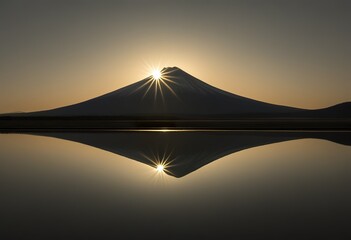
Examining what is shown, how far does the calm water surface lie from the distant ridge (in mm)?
78870

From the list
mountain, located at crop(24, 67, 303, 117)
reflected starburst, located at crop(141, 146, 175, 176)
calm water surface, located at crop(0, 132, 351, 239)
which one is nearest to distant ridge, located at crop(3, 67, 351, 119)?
mountain, located at crop(24, 67, 303, 117)

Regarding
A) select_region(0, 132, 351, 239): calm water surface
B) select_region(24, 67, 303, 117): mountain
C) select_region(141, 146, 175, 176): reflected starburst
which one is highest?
select_region(24, 67, 303, 117): mountain

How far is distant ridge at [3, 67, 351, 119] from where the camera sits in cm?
9331

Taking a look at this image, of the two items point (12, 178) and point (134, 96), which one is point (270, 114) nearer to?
→ point (134, 96)

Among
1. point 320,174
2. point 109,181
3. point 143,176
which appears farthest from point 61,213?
point 320,174

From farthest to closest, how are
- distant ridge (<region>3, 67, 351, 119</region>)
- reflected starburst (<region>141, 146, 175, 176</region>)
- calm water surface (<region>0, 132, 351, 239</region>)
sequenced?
1. distant ridge (<region>3, 67, 351, 119</region>)
2. reflected starburst (<region>141, 146, 175, 176</region>)
3. calm water surface (<region>0, 132, 351, 239</region>)

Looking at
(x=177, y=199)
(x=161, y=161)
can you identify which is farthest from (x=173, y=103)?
(x=177, y=199)

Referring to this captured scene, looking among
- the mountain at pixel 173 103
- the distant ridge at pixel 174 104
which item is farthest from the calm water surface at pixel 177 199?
the mountain at pixel 173 103

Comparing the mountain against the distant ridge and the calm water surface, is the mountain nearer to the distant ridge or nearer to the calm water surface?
the distant ridge

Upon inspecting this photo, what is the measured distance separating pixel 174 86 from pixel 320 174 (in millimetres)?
100225

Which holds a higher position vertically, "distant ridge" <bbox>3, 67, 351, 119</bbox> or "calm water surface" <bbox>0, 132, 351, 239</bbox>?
"distant ridge" <bbox>3, 67, 351, 119</bbox>

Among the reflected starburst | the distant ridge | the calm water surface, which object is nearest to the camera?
the calm water surface

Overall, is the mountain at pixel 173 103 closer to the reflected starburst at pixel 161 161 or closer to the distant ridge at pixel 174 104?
the distant ridge at pixel 174 104

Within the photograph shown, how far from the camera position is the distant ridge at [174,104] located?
3674 inches
